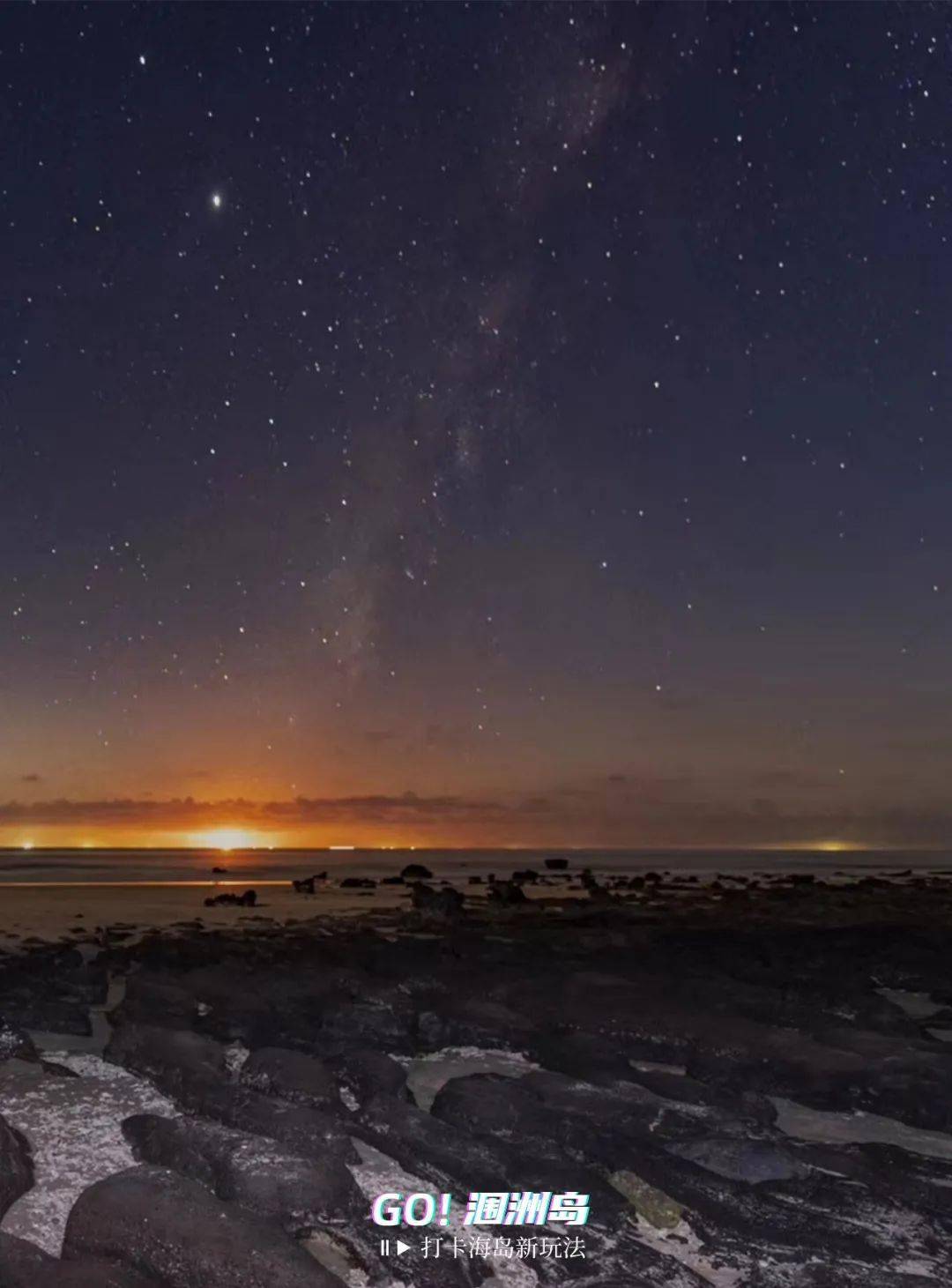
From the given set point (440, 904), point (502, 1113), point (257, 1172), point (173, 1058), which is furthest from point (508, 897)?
point (257, 1172)

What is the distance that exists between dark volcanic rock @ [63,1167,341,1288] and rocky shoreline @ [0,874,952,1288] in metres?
0.01

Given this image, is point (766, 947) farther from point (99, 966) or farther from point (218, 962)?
point (99, 966)

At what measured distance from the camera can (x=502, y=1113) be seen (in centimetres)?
844

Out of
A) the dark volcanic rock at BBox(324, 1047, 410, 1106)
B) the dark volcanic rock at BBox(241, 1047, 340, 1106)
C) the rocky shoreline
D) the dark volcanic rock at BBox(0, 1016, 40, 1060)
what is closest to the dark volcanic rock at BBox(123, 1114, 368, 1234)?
the rocky shoreline

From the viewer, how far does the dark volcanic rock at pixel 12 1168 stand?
6613mm

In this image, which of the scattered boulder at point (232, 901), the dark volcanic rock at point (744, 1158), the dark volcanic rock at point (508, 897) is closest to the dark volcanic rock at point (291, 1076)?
the dark volcanic rock at point (744, 1158)

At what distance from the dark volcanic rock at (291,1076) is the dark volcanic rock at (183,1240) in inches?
105

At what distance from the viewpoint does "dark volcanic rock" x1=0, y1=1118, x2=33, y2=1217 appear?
21.7ft

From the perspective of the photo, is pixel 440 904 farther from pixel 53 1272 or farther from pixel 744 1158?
pixel 53 1272

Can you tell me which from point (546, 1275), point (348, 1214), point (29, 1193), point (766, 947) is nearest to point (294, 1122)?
point (348, 1214)

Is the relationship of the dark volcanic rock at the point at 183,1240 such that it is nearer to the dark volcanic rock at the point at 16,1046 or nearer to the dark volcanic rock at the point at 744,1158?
the dark volcanic rock at the point at 744,1158

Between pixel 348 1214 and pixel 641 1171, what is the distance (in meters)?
2.15

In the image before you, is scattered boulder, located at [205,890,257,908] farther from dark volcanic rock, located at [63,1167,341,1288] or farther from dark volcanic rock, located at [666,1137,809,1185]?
dark volcanic rock, located at [63,1167,341,1288]

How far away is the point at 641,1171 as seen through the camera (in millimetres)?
7480
